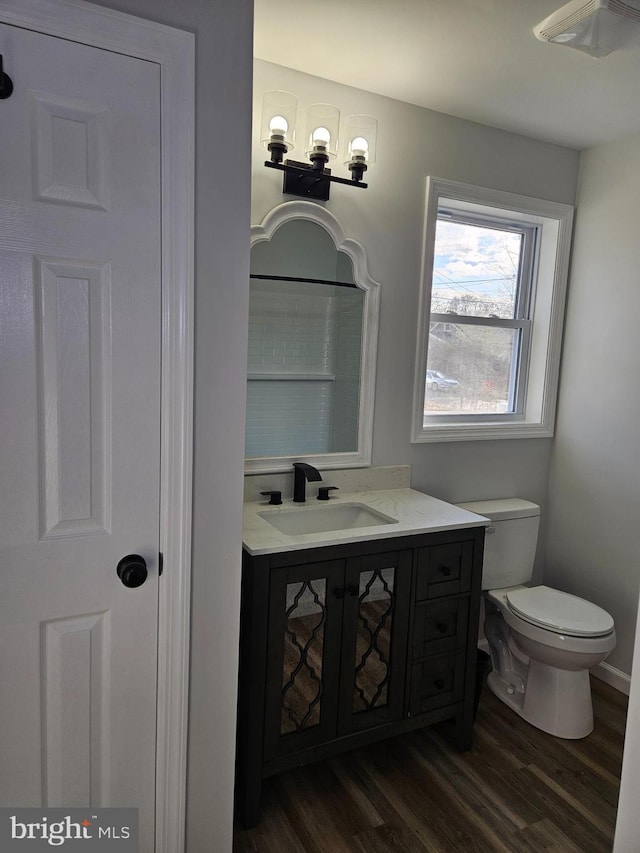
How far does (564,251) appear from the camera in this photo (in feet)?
9.25

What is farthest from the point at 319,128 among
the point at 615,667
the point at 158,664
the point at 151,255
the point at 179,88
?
the point at 615,667

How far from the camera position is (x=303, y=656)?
182 cm

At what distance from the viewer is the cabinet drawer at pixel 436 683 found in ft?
6.76

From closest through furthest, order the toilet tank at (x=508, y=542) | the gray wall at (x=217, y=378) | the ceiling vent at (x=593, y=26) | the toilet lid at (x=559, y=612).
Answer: the gray wall at (x=217, y=378) → the ceiling vent at (x=593, y=26) → the toilet lid at (x=559, y=612) → the toilet tank at (x=508, y=542)

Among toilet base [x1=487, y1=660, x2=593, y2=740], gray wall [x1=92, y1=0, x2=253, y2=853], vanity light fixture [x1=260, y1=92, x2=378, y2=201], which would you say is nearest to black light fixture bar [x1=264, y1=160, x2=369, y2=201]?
vanity light fixture [x1=260, y1=92, x2=378, y2=201]

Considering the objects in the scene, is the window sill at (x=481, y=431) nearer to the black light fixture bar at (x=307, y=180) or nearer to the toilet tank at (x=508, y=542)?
the toilet tank at (x=508, y=542)

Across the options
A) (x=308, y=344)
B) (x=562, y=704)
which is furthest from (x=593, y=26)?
(x=562, y=704)

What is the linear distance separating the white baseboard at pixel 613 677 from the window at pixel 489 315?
1.13 meters

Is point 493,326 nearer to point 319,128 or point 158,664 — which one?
point 319,128

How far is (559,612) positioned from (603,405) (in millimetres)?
984

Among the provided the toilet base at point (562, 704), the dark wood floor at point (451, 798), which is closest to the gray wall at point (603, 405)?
the toilet base at point (562, 704)

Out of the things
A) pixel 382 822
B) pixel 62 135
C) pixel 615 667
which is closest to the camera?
pixel 62 135

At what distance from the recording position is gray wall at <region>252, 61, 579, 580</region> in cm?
218

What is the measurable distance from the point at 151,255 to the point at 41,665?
936 mm
